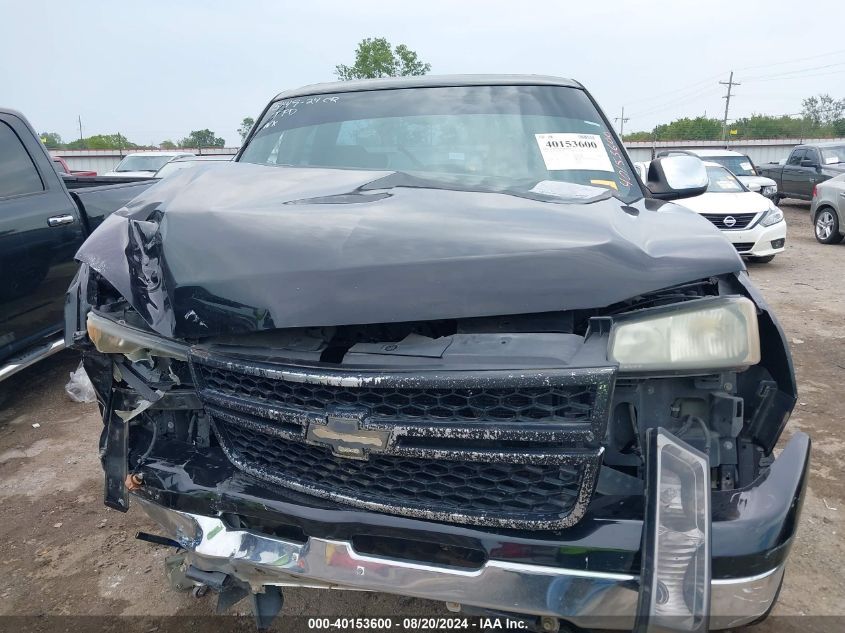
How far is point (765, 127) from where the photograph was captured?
65.2 m

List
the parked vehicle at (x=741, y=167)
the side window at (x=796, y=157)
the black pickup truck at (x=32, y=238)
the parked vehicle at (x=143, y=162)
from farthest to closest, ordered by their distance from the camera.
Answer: the side window at (x=796, y=157), the parked vehicle at (x=143, y=162), the parked vehicle at (x=741, y=167), the black pickup truck at (x=32, y=238)

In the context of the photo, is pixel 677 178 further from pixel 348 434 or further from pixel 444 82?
pixel 348 434

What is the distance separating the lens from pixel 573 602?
56.6 inches

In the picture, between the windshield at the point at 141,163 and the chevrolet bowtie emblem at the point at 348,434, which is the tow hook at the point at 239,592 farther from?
the windshield at the point at 141,163

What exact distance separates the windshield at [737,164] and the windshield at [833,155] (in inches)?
72.4

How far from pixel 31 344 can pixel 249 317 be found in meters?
3.37

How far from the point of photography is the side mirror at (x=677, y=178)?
2961 mm

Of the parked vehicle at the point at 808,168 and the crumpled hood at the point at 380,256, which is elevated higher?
the crumpled hood at the point at 380,256

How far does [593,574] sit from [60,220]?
14.0ft

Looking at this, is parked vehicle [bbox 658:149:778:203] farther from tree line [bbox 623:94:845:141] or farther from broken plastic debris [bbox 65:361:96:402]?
tree line [bbox 623:94:845:141]

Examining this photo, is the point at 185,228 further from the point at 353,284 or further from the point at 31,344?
the point at 31,344

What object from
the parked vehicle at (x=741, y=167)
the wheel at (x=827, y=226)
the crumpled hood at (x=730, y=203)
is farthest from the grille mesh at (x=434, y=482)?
the parked vehicle at (x=741, y=167)

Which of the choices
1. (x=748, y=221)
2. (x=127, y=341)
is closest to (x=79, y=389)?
(x=127, y=341)

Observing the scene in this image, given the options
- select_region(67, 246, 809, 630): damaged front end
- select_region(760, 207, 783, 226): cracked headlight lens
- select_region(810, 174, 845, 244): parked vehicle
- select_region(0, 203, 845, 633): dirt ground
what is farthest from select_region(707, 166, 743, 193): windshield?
select_region(67, 246, 809, 630): damaged front end
